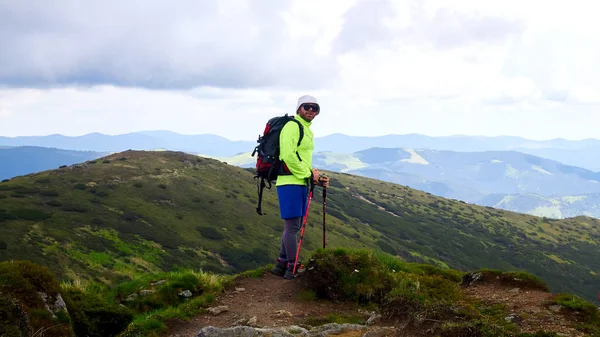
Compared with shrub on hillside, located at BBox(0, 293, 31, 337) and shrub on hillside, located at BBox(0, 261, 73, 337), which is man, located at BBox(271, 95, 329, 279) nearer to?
shrub on hillside, located at BBox(0, 261, 73, 337)

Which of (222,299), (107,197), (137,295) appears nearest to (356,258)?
(222,299)

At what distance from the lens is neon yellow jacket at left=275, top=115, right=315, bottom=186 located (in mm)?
11062

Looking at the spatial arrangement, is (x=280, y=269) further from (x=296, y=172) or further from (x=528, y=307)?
(x=528, y=307)

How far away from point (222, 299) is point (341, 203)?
519 feet

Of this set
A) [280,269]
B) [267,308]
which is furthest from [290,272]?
[267,308]

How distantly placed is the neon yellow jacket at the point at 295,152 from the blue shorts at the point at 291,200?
0.14 meters

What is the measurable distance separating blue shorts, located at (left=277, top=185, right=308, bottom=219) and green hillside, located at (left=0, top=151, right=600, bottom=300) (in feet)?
127

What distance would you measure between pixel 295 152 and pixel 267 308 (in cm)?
389

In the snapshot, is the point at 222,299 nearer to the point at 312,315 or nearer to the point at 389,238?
the point at 312,315

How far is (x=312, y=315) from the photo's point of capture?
9.80 metres

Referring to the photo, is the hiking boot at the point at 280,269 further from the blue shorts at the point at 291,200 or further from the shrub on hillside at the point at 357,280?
the blue shorts at the point at 291,200

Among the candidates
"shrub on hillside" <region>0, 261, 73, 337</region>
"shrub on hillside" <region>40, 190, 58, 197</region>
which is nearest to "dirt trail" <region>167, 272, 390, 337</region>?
"shrub on hillside" <region>0, 261, 73, 337</region>

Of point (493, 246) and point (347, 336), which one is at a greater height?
point (347, 336)

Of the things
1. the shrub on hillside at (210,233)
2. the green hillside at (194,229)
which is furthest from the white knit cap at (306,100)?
the shrub on hillside at (210,233)
